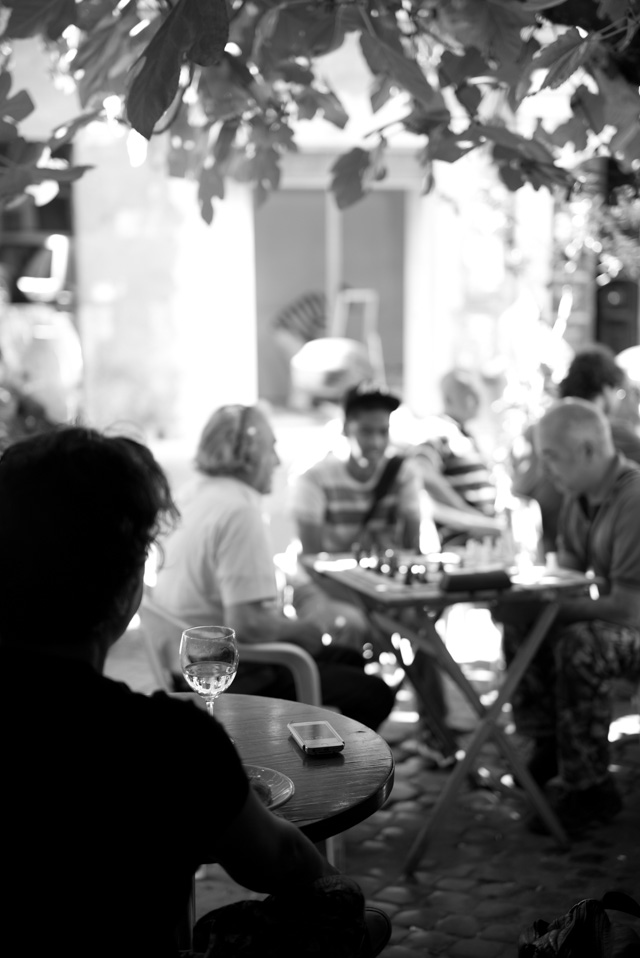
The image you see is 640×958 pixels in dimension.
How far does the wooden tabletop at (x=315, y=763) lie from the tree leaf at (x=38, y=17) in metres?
1.56

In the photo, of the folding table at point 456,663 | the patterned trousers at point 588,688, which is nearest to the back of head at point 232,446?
the folding table at point 456,663

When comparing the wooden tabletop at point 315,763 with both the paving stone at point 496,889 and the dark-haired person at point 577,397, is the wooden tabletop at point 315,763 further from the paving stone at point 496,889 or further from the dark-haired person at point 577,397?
the dark-haired person at point 577,397

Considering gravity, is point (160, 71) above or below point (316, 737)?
above

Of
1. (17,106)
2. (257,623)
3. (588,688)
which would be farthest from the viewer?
(588,688)

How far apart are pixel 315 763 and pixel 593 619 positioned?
2.30 metres

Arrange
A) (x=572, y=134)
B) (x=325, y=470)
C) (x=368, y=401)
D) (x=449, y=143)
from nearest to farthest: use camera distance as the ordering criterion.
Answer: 1. (x=449, y=143)
2. (x=572, y=134)
3. (x=368, y=401)
4. (x=325, y=470)

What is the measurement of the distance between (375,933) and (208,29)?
1.69 m

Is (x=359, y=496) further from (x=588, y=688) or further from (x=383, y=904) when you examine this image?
(x=383, y=904)

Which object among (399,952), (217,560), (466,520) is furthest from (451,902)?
(466,520)

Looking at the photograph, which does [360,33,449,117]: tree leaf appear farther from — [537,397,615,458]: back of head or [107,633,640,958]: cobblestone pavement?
[107,633,640,958]: cobblestone pavement

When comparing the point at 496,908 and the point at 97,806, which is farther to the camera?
the point at 496,908

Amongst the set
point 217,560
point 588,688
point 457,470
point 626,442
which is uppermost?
point 626,442

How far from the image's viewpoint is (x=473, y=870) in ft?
13.0

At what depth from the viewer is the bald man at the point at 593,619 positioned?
4281mm
